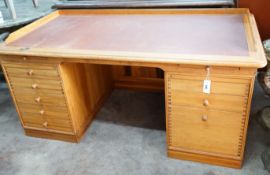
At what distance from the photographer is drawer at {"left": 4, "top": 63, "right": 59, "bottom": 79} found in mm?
1732

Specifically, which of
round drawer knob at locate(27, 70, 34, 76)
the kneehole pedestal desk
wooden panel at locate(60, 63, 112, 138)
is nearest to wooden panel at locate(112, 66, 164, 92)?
wooden panel at locate(60, 63, 112, 138)

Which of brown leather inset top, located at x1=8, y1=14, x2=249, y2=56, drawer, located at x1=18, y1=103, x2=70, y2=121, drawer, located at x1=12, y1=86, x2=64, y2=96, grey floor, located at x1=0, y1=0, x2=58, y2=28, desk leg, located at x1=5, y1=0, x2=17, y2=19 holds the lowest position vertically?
drawer, located at x1=18, y1=103, x2=70, y2=121

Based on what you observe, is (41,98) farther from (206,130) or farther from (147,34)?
(206,130)

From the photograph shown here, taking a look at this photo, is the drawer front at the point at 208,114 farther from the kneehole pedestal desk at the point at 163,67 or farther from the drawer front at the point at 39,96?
the drawer front at the point at 39,96

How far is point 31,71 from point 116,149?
30.3 inches

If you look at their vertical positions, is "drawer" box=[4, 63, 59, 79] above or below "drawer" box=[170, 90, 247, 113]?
above

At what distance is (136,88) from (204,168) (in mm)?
1126

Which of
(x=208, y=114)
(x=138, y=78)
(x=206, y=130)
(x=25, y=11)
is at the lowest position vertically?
(x=138, y=78)

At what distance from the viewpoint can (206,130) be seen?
1621mm

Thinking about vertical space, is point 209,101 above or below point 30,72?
below

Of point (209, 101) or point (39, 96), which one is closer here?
point (209, 101)

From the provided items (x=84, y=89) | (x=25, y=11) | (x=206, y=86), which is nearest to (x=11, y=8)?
(x=25, y=11)

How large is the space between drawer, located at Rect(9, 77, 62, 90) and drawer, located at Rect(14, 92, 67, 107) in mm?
62

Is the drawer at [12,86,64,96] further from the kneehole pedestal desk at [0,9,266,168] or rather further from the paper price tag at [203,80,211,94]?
the paper price tag at [203,80,211,94]
